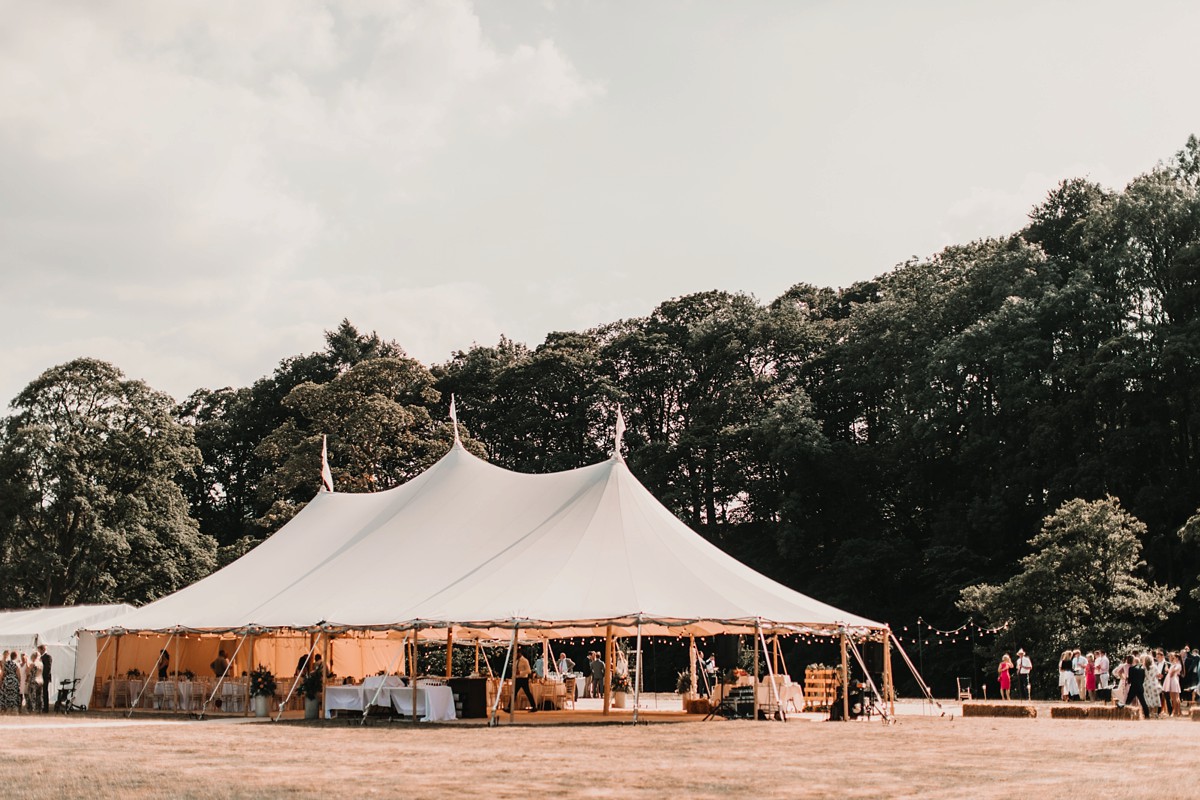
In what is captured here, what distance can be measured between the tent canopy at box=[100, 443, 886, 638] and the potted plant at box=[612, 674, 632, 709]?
5.61 feet

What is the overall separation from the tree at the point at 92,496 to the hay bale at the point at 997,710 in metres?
27.2

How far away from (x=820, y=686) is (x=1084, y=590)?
796cm

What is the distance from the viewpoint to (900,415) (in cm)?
3994

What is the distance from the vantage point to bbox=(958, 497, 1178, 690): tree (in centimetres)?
2773

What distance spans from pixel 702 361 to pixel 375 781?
36280 millimetres

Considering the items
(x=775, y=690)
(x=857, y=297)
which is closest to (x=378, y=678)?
(x=775, y=690)

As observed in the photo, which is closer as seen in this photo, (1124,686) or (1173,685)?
(1173,685)

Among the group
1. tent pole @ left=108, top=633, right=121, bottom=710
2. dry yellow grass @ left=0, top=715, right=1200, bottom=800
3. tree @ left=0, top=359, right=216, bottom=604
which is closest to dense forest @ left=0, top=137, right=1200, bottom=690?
tree @ left=0, top=359, right=216, bottom=604

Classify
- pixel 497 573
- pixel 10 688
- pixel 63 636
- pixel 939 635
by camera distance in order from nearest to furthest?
pixel 497 573
pixel 10 688
pixel 63 636
pixel 939 635

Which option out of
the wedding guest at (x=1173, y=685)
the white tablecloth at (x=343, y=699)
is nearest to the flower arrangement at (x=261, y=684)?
the white tablecloth at (x=343, y=699)

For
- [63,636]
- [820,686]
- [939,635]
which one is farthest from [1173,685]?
[63,636]

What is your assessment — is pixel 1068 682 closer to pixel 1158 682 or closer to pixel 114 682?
pixel 1158 682

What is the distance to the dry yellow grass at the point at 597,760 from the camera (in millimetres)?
9984

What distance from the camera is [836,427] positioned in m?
45.0
